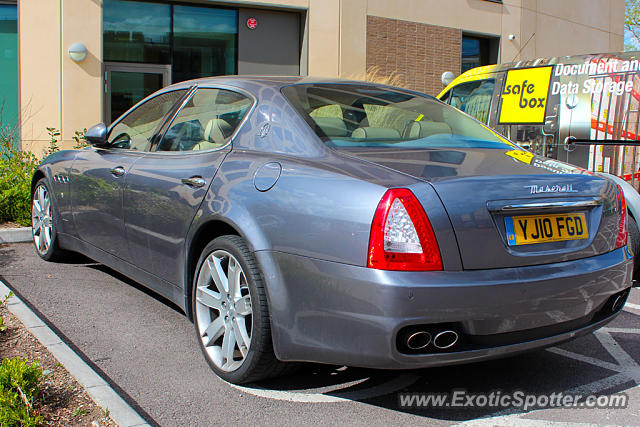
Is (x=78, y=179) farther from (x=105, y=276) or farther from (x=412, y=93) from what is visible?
(x=412, y=93)

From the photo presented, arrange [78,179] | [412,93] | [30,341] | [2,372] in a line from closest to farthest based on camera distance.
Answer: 1. [2,372]
2. [30,341]
3. [412,93]
4. [78,179]

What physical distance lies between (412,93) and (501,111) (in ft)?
10.4

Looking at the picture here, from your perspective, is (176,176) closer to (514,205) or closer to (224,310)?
(224,310)

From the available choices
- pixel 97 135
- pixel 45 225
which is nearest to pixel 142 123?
pixel 97 135

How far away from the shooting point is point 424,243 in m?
2.64

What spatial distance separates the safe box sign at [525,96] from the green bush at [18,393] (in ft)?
17.7

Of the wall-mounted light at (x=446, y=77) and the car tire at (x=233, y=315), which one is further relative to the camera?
the wall-mounted light at (x=446, y=77)

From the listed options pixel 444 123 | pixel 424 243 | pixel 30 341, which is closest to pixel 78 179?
pixel 30 341

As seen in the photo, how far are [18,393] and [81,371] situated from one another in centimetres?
43

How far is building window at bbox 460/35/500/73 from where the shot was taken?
57.8 feet

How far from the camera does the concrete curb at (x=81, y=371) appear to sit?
2.80m

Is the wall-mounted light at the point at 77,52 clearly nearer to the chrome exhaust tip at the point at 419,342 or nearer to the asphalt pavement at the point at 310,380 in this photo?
the asphalt pavement at the point at 310,380

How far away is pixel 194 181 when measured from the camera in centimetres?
360

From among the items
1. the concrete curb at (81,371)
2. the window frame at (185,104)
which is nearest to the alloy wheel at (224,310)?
the concrete curb at (81,371)
